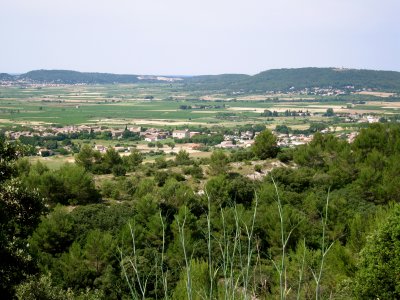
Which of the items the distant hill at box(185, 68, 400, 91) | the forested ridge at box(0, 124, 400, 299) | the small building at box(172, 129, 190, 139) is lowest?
the small building at box(172, 129, 190, 139)

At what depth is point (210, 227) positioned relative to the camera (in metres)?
2.49

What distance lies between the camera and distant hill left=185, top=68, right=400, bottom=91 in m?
166

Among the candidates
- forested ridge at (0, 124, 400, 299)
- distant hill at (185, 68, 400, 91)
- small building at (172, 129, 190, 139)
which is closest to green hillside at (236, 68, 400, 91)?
distant hill at (185, 68, 400, 91)

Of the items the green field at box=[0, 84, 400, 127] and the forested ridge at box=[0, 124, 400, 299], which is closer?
the forested ridge at box=[0, 124, 400, 299]

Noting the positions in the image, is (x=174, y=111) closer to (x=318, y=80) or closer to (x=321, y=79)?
(x=318, y=80)

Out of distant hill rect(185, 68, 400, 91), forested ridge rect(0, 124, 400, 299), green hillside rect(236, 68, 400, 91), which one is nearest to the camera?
forested ridge rect(0, 124, 400, 299)

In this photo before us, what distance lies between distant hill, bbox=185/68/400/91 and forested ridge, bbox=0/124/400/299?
14640 cm

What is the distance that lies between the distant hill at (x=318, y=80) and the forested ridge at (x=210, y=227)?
146401mm

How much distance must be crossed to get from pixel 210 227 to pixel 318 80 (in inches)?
7341

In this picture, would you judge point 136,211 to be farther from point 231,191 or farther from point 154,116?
point 154,116

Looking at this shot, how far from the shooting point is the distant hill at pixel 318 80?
16575cm

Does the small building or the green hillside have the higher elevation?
the green hillside

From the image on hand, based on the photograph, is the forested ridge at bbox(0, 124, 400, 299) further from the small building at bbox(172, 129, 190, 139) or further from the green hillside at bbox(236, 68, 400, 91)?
the green hillside at bbox(236, 68, 400, 91)

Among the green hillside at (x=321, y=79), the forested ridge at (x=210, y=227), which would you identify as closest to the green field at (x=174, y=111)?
the green hillside at (x=321, y=79)
